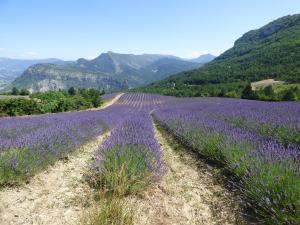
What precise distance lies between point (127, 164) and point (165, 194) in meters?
0.64

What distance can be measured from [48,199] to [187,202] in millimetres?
1774

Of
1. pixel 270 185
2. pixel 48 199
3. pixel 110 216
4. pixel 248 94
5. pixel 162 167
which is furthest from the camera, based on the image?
pixel 248 94

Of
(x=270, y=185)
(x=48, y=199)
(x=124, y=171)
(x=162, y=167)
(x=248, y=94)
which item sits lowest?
(x=248, y=94)

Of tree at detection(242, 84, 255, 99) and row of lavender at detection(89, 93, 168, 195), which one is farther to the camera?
tree at detection(242, 84, 255, 99)

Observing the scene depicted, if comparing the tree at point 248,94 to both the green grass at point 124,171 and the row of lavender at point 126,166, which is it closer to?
the row of lavender at point 126,166

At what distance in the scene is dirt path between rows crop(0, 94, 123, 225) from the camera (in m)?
3.56

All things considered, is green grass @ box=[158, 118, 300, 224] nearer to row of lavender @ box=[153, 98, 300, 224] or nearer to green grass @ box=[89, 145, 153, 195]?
row of lavender @ box=[153, 98, 300, 224]

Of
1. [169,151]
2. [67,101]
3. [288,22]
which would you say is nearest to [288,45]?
[288,22]

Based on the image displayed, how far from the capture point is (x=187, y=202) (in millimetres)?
4098

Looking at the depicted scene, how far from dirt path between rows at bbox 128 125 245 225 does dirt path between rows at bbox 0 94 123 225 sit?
0.74 metres

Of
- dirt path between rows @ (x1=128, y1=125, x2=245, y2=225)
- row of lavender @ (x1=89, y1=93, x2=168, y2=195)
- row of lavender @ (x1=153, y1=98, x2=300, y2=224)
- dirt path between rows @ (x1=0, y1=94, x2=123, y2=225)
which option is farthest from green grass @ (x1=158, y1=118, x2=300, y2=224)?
dirt path between rows @ (x1=0, y1=94, x2=123, y2=225)

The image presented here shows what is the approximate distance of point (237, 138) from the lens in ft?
18.0

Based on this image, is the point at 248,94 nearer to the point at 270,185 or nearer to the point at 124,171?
the point at 124,171

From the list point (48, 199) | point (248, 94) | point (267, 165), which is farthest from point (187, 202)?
point (248, 94)
